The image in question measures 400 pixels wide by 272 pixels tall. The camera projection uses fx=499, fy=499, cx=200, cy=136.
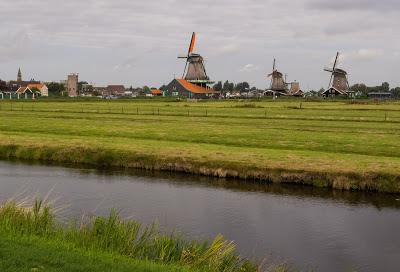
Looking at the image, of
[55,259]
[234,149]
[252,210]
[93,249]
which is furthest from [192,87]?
[55,259]

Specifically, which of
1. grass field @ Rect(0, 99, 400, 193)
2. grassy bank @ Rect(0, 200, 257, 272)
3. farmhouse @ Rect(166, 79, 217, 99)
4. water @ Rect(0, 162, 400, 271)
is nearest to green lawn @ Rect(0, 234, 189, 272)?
grassy bank @ Rect(0, 200, 257, 272)

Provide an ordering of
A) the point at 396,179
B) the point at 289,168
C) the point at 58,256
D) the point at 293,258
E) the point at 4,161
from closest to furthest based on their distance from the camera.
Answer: the point at 58,256 → the point at 293,258 → the point at 396,179 → the point at 289,168 → the point at 4,161

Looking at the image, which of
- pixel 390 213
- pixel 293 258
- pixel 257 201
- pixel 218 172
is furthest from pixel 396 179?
pixel 293 258

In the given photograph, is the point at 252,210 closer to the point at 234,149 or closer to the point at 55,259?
the point at 234,149

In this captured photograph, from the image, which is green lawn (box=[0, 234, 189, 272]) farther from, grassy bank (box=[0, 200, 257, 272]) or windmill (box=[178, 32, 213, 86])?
windmill (box=[178, 32, 213, 86])

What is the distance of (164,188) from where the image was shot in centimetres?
3366

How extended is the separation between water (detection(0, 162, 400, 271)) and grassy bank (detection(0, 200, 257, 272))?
15.0 feet

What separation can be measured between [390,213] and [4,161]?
31344 mm

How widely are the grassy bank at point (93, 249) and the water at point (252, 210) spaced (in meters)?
4.58

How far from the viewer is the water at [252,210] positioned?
22.0m

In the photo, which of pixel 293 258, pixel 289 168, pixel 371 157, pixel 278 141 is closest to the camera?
pixel 293 258

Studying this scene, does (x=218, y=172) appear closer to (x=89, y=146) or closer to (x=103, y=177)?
(x=103, y=177)

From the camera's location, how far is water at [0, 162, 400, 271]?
2203 cm

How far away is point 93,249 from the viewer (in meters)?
15.6
